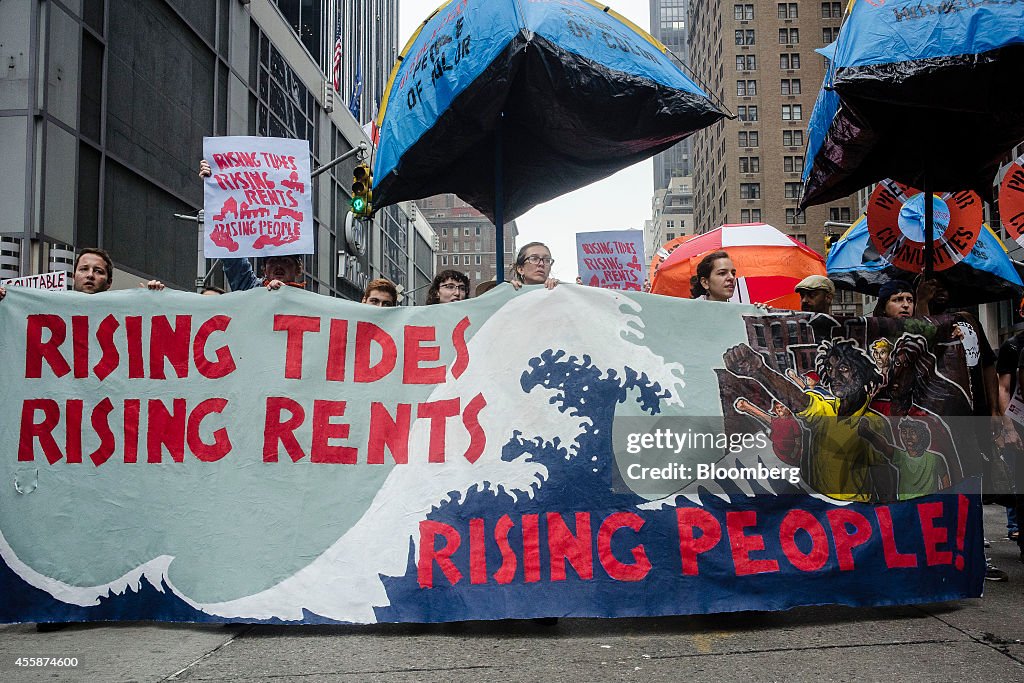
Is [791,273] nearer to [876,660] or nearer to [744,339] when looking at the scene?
[744,339]

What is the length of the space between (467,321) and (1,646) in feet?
8.57

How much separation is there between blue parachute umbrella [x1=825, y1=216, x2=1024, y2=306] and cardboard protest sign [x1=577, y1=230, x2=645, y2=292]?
93.7 inches

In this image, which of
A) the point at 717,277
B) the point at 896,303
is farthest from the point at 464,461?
the point at 896,303

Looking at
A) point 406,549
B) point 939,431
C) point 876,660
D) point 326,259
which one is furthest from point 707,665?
point 326,259

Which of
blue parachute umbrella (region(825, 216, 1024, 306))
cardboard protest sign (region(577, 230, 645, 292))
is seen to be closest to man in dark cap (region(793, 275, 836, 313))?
blue parachute umbrella (region(825, 216, 1024, 306))

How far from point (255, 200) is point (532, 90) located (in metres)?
3.07

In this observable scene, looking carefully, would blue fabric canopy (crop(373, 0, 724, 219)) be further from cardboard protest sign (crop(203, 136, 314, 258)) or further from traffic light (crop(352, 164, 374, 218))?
traffic light (crop(352, 164, 374, 218))

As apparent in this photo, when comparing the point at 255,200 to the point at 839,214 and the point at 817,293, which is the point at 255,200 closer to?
the point at 817,293

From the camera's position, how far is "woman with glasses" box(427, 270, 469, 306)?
5383mm

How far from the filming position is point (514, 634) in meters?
4.12

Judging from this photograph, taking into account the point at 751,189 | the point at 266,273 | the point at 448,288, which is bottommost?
the point at 448,288

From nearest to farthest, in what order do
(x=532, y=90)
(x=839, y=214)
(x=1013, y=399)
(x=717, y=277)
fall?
(x=532, y=90), (x=717, y=277), (x=1013, y=399), (x=839, y=214)

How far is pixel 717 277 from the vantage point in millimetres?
5242

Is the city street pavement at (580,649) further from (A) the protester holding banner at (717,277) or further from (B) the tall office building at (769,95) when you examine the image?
(B) the tall office building at (769,95)
